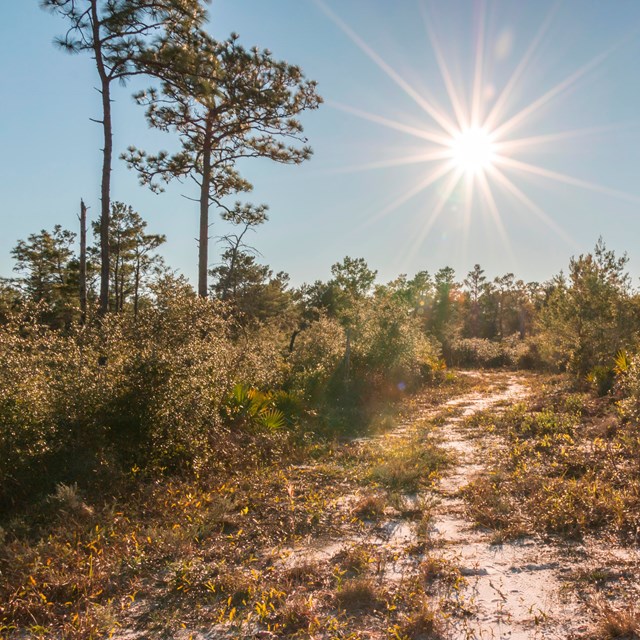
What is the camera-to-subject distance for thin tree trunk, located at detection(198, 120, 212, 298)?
15266mm

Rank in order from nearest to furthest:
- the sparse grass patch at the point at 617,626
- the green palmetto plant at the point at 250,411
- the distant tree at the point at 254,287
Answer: the sparse grass patch at the point at 617,626 → the green palmetto plant at the point at 250,411 → the distant tree at the point at 254,287

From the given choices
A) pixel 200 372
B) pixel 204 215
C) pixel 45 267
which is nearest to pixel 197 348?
pixel 200 372

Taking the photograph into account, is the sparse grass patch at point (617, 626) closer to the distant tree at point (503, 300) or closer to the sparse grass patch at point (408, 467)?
the sparse grass patch at point (408, 467)

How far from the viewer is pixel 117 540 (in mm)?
4801

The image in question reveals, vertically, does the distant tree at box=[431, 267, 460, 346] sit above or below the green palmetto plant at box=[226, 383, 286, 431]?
above

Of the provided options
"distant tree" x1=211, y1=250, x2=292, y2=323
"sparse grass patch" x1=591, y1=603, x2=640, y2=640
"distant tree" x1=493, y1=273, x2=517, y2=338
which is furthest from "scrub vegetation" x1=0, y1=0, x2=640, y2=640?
"distant tree" x1=493, y1=273, x2=517, y2=338

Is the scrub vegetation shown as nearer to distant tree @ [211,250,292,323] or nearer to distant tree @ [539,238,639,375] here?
distant tree @ [539,238,639,375]

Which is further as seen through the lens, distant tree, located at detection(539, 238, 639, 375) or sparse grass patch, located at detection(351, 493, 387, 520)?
distant tree, located at detection(539, 238, 639, 375)

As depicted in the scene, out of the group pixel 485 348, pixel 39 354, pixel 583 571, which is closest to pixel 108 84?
pixel 39 354

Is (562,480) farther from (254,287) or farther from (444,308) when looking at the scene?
(444,308)

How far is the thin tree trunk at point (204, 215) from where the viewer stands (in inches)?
601

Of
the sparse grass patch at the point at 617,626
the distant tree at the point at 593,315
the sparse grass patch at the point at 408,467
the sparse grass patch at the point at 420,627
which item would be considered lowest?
the sparse grass patch at the point at 420,627

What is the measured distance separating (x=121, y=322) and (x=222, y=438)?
2.83m

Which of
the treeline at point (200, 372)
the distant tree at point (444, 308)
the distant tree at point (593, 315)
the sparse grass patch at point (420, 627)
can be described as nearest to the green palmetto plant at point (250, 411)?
the treeline at point (200, 372)
